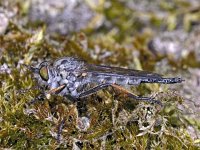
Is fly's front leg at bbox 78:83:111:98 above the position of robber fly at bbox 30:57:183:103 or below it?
below

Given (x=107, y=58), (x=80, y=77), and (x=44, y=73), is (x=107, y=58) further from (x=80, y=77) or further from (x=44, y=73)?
(x=44, y=73)

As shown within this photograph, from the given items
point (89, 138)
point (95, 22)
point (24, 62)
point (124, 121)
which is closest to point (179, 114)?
point (124, 121)

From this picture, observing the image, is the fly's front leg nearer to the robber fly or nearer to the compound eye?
the robber fly

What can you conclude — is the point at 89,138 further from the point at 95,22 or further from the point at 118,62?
the point at 95,22

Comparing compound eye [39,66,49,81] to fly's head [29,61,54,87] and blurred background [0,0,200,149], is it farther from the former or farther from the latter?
blurred background [0,0,200,149]

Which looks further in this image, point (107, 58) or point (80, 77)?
point (107, 58)

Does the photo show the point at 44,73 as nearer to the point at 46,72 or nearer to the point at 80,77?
the point at 46,72

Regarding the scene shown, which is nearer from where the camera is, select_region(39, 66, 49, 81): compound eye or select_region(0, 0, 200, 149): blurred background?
Answer: select_region(0, 0, 200, 149): blurred background

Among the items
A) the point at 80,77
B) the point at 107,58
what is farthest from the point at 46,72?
the point at 107,58

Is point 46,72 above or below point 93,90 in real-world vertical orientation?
above

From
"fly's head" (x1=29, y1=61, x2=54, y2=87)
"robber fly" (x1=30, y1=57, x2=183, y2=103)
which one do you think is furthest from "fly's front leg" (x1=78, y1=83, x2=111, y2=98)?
"fly's head" (x1=29, y1=61, x2=54, y2=87)
